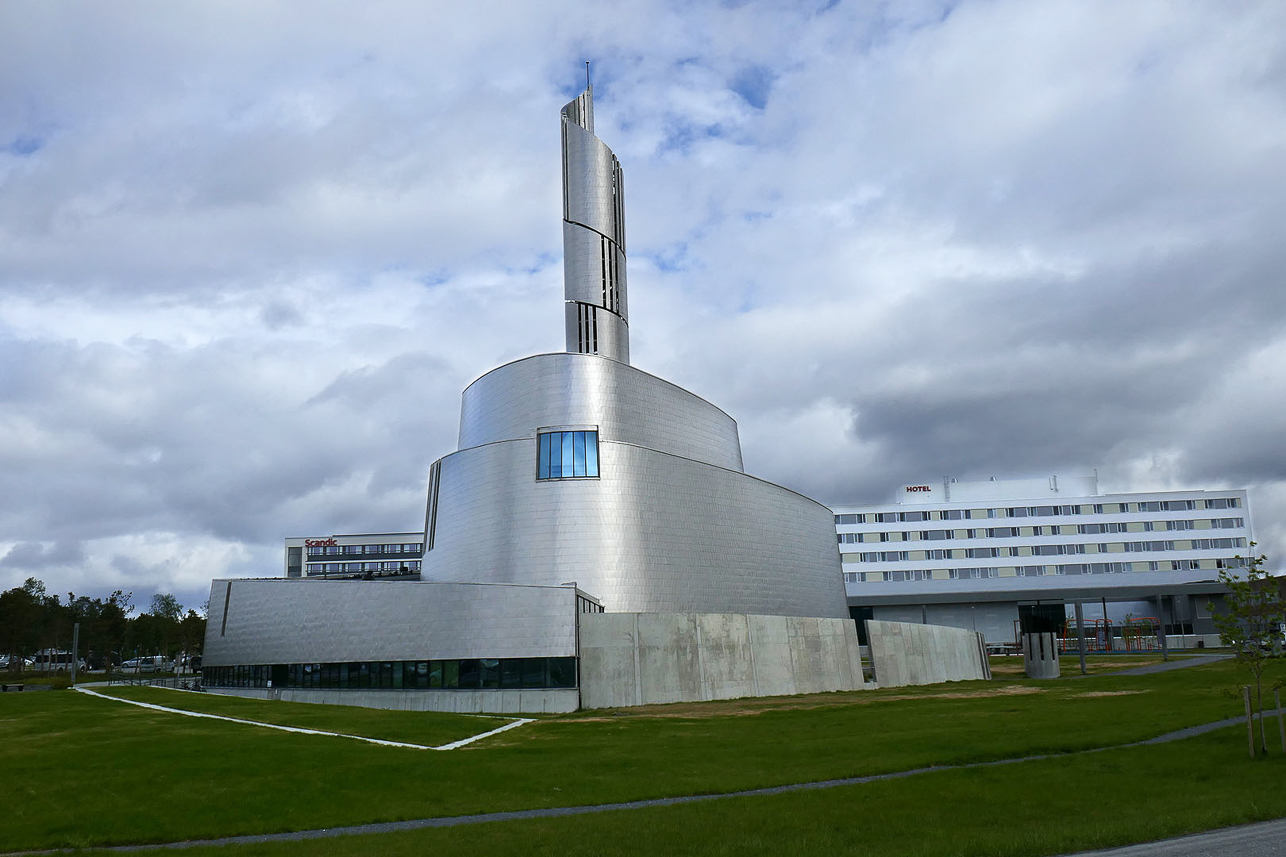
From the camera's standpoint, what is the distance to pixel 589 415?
2045 inches

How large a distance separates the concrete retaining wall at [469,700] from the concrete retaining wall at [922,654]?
17.2m

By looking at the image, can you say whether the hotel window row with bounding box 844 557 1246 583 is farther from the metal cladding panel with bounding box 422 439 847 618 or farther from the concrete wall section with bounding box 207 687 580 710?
the concrete wall section with bounding box 207 687 580 710

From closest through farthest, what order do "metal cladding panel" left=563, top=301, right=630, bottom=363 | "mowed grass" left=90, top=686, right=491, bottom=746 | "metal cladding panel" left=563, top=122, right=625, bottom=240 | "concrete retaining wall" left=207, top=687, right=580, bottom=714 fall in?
1. "mowed grass" left=90, top=686, right=491, bottom=746
2. "concrete retaining wall" left=207, top=687, right=580, bottom=714
3. "metal cladding panel" left=563, top=301, right=630, bottom=363
4. "metal cladding panel" left=563, top=122, right=625, bottom=240

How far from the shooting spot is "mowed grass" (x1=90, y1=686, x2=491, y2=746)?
29.2 meters

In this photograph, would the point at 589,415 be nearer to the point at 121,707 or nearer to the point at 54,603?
the point at 121,707

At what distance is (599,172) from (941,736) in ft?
156

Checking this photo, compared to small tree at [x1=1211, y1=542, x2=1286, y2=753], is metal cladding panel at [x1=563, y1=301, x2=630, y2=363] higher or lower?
higher

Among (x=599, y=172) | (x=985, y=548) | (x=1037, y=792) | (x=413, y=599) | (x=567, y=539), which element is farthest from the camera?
(x=985, y=548)

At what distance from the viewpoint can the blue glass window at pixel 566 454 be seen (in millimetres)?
49188

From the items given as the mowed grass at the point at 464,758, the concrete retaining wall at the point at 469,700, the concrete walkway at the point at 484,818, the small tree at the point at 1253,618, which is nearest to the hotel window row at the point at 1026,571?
the concrete retaining wall at the point at 469,700

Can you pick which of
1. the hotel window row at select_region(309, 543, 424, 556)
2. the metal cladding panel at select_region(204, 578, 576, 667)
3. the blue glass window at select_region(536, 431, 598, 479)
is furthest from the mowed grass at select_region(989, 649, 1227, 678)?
the hotel window row at select_region(309, 543, 424, 556)

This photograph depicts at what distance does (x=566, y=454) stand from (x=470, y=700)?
1387 cm

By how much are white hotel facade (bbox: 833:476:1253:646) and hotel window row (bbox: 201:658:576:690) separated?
193ft

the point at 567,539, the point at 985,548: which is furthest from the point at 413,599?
the point at 985,548
